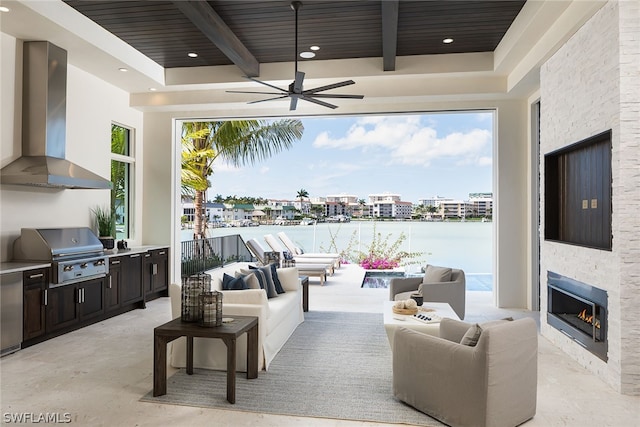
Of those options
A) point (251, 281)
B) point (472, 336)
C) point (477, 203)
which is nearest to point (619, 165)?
point (472, 336)

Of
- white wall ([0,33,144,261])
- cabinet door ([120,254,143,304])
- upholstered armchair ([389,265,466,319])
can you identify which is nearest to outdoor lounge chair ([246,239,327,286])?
white wall ([0,33,144,261])

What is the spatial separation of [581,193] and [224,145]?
744cm

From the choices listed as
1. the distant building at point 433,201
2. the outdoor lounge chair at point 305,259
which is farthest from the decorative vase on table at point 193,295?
the distant building at point 433,201

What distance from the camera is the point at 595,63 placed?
158 inches

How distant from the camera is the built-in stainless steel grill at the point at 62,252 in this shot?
4992 mm

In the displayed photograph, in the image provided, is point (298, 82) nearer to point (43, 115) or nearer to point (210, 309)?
point (210, 309)

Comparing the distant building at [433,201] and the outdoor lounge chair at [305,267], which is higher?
the distant building at [433,201]

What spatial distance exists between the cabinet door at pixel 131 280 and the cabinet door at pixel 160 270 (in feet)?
A: 1.46

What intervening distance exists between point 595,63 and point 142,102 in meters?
6.46

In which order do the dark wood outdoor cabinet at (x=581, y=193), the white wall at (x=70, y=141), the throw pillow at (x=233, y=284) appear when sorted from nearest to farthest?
the dark wood outdoor cabinet at (x=581, y=193)
the throw pillow at (x=233, y=284)
the white wall at (x=70, y=141)

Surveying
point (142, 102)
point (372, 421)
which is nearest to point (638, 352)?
point (372, 421)

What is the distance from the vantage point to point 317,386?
12.0 ft

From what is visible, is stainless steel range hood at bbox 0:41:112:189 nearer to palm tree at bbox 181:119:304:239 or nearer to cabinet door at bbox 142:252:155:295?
cabinet door at bbox 142:252:155:295

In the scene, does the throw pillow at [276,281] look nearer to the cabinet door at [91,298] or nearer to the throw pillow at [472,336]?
the cabinet door at [91,298]
